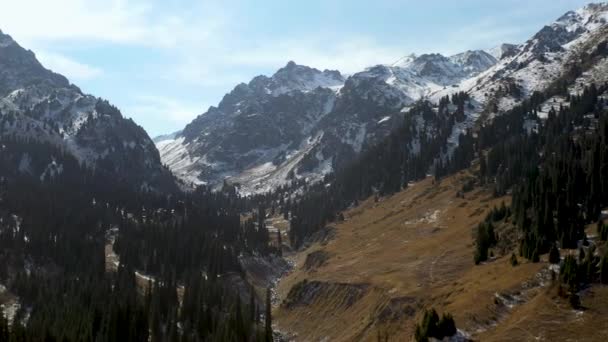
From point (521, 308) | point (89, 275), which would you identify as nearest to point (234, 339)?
point (521, 308)

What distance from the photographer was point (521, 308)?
91.9 m

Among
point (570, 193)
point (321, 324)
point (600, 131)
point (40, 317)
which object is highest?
point (600, 131)

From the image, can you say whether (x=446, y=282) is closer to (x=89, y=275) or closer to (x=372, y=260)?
(x=372, y=260)

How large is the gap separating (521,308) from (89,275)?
133243 millimetres

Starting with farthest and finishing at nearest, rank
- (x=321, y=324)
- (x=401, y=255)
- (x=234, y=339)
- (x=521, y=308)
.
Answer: (x=401, y=255), (x=321, y=324), (x=234, y=339), (x=521, y=308)

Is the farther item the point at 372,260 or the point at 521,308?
the point at 372,260

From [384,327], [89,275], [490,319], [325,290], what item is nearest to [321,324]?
[325,290]

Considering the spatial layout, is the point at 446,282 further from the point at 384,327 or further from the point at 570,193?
the point at 570,193

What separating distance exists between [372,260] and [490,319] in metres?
91.4

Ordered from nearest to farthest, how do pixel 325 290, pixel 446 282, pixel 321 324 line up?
pixel 446 282 < pixel 321 324 < pixel 325 290

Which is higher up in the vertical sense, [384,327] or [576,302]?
[576,302]

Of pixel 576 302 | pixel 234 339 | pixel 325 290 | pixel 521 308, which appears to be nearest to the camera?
pixel 576 302

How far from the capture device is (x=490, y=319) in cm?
9319

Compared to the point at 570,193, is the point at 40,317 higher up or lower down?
lower down
